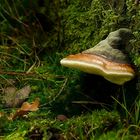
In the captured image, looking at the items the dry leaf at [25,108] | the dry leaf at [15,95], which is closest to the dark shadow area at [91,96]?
the dry leaf at [25,108]

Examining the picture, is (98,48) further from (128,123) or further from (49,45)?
(49,45)

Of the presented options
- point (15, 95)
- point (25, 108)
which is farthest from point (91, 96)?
point (15, 95)

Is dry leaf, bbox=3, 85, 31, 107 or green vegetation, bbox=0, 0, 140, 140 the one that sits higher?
green vegetation, bbox=0, 0, 140, 140

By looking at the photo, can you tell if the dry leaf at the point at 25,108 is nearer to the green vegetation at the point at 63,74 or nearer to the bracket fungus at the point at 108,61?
the green vegetation at the point at 63,74

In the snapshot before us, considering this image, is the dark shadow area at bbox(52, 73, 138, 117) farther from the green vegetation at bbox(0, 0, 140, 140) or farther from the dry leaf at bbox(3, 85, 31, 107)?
the dry leaf at bbox(3, 85, 31, 107)

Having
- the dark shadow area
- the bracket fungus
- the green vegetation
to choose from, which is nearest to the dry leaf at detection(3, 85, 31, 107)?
the green vegetation

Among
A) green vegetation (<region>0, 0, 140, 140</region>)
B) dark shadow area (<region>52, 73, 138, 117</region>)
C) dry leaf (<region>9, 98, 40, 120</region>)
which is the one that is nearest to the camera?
green vegetation (<region>0, 0, 140, 140</region>)
